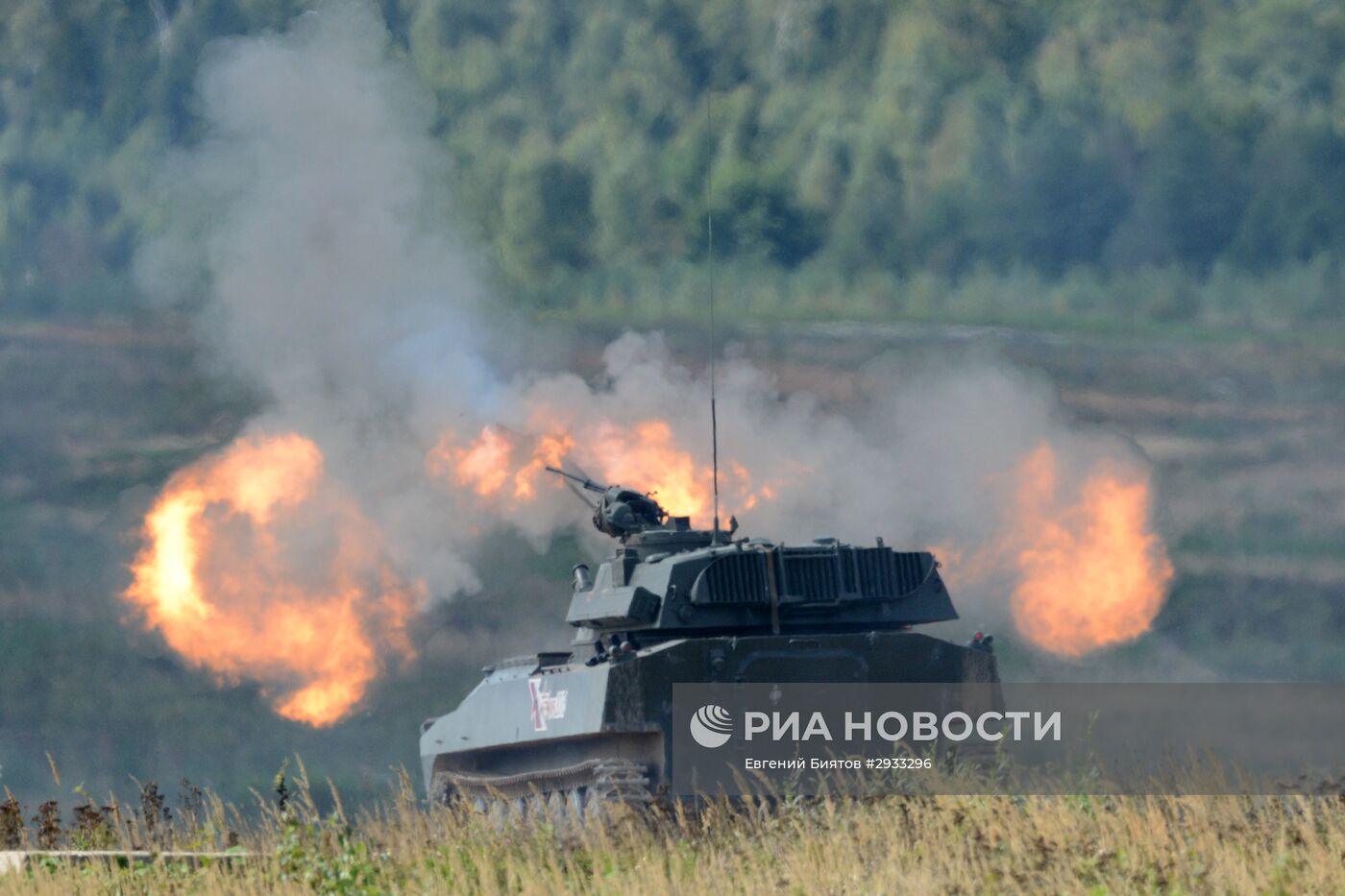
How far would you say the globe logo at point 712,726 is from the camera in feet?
81.7

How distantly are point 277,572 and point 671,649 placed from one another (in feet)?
49.3

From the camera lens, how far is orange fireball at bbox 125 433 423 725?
125 ft

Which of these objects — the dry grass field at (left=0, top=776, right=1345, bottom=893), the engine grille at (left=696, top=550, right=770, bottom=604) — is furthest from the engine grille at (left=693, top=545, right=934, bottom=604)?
the dry grass field at (left=0, top=776, right=1345, bottom=893)

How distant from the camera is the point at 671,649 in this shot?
2512 centimetres

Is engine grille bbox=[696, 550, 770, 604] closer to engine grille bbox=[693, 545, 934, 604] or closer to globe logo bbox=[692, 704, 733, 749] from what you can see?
engine grille bbox=[693, 545, 934, 604]

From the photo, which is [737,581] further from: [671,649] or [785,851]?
[785,851]

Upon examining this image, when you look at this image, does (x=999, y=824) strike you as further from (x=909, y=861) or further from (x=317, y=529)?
(x=317, y=529)

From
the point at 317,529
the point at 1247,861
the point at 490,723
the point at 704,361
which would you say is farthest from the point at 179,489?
the point at 1247,861

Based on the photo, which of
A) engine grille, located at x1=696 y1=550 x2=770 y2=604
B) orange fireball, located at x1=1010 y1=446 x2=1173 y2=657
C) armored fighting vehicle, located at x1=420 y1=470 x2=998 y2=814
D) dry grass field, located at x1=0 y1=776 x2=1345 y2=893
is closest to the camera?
dry grass field, located at x1=0 y1=776 x2=1345 y2=893

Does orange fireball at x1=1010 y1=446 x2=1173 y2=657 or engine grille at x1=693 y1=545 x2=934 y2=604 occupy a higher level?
orange fireball at x1=1010 y1=446 x2=1173 y2=657

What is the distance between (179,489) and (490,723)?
12.1m

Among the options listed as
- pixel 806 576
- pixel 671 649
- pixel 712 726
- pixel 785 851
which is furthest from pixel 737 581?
pixel 785 851

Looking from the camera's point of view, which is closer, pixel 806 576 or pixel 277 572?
pixel 806 576

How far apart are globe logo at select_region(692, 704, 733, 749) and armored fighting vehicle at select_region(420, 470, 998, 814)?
1.09ft
